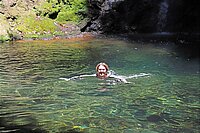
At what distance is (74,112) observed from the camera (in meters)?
9.08

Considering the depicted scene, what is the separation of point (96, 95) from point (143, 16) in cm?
2347

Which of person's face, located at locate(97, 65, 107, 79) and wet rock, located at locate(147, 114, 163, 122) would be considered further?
person's face, located at locate(97, 65, 107, 79)

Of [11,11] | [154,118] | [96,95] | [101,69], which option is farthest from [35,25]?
[154,118]

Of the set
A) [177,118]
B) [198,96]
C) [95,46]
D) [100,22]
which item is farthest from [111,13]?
[177,118]

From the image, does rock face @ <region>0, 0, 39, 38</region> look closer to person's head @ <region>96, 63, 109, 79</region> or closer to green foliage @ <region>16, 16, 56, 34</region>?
green foliage @ <region>16, 16, 56, 34</region>

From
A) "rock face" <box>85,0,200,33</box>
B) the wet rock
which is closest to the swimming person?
the wet rock

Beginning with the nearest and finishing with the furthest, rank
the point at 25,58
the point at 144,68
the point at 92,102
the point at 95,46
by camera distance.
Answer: the point at 92,102 → the point at 144,68 → the point at 25,58 → the point at 95,46

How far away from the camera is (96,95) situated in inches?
429

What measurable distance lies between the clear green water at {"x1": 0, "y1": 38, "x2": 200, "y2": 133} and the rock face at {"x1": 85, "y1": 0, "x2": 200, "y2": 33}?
13265 mm

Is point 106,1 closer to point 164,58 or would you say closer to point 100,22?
point 100,22

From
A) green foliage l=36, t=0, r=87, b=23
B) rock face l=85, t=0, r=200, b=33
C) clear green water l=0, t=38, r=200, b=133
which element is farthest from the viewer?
rock face l=85, t=0, r=200, b=33

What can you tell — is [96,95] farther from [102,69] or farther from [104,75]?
[104,75]

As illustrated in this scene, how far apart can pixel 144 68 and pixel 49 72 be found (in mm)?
4480

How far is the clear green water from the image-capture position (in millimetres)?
8125
